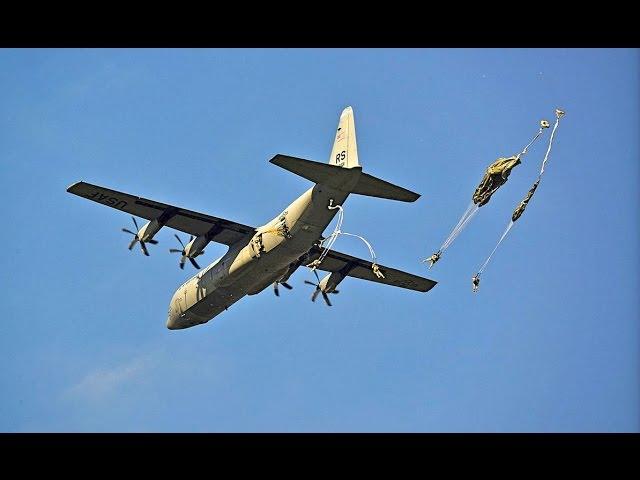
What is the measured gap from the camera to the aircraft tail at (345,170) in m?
33.4

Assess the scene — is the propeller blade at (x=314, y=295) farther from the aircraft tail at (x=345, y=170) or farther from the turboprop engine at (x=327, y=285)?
the aircraft tail at (x=345, y=170)

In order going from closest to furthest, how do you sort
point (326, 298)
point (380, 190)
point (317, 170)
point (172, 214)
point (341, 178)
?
point (317, 170), point (341, 178), point (380, 190), point (172, 214), point (326, 298)

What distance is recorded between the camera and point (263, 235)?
125 feet

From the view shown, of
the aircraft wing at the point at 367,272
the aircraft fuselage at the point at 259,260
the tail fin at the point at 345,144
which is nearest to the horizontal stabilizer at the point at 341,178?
the aircraft fuselage at the point at 259,260

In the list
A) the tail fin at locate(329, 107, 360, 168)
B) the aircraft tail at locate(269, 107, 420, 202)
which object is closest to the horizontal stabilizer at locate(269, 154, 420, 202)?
the aircraft tail at locate(269, 107, 420, 202)

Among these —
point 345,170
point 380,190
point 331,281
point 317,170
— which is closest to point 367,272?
point 331,281

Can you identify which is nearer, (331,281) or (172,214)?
(172,214)

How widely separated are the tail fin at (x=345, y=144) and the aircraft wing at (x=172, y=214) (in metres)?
5.34

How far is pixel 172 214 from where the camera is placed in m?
40.9

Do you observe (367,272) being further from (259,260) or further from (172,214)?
(172,214)

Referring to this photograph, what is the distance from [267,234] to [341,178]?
4.88 metres
